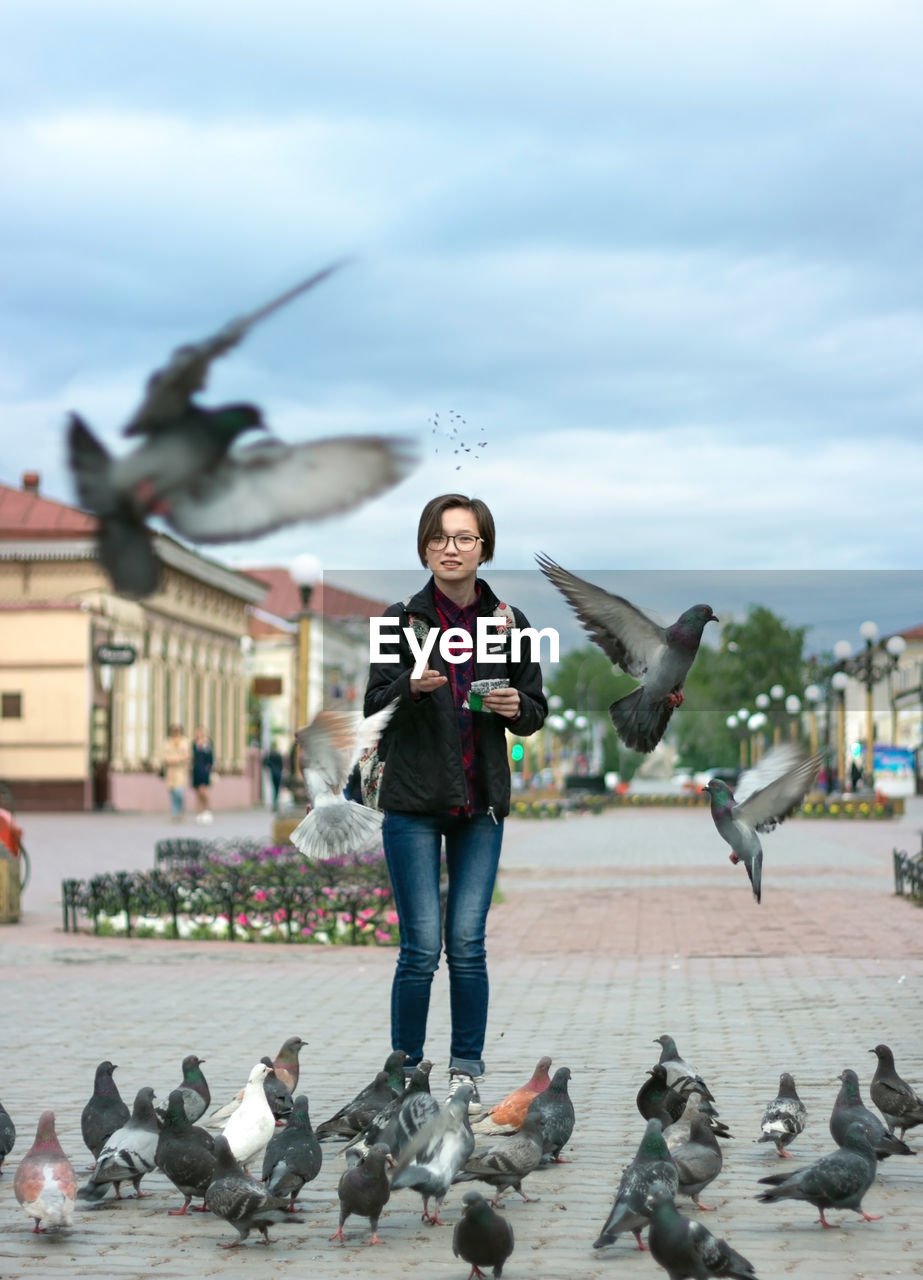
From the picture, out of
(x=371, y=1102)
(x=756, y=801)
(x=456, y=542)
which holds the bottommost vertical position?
(x=371, y=1102)

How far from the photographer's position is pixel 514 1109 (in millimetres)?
5910

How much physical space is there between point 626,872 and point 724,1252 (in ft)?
67.8

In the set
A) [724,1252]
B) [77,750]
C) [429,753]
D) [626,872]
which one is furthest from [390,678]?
[77,750]

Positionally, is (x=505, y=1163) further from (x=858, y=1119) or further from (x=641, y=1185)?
(x=858, y=1119)

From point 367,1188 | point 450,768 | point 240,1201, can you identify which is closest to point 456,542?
point 450,768

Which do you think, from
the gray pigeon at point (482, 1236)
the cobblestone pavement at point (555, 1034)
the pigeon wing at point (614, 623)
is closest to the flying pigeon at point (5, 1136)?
the cobblestone pavement at point (555, 1034)

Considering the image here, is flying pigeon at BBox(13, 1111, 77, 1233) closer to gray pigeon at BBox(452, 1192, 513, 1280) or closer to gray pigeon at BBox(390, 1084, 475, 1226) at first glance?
gray pigeon at BBox(390, 1084, 475, 1226)

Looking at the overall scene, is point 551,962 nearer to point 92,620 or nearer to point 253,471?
point 92,620

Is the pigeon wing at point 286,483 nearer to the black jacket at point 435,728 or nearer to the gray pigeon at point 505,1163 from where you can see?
the black jacket at point 435,728

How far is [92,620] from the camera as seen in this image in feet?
10.5

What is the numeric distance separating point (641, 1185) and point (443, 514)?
225 cm

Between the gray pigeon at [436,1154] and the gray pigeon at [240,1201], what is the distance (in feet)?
1.19

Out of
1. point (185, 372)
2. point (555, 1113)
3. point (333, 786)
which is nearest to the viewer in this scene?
point (185, 372)

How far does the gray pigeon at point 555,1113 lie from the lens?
5.71m
